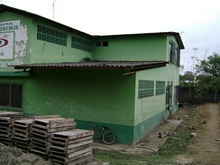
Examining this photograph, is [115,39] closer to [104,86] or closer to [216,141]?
[104,86]

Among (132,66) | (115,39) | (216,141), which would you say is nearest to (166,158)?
(132,66)

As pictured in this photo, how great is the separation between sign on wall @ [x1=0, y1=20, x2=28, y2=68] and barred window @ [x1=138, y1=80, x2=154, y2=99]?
570 centimetres

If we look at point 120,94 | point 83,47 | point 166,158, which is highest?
point 83,47

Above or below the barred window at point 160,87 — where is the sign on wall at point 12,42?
above

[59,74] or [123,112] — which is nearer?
[123,112]

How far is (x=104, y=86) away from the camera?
9.79m

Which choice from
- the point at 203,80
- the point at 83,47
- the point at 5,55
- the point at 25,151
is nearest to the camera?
→ the point at 25,151

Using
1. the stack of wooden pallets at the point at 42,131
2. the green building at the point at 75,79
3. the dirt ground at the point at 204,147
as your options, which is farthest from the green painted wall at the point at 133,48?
the stack of wooden pallets at the point at 42,131

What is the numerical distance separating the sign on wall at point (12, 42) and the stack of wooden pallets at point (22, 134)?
503 centimetres

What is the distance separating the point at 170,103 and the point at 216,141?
23.8 ft

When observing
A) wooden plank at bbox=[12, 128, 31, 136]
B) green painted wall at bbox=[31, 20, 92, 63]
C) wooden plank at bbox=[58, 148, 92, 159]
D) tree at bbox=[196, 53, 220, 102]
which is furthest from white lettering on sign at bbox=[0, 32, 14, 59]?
tree at bbox=[196, 53, 220, 102]

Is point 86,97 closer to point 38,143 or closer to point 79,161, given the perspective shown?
point 38,143

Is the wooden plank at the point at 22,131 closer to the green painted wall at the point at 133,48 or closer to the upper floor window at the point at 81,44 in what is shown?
the upper floor window at the point at 81,44

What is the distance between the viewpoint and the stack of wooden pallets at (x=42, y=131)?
21.7ft
